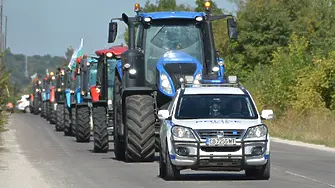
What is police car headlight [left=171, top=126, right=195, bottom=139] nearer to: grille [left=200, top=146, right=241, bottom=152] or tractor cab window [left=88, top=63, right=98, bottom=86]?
grille [left=200, top=146, right=241, bottom=152]

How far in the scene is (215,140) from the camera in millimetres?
19906

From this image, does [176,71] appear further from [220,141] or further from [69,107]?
[69,107]

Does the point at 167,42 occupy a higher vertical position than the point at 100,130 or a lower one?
higher

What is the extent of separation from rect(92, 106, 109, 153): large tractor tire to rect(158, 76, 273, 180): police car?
1016cm

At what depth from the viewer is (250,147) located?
1997 cm

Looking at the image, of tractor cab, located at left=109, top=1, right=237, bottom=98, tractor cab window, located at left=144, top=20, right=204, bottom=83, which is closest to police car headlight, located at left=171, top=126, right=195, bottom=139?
tractor cab, located at left=109, top=1, right=237, bottom=98

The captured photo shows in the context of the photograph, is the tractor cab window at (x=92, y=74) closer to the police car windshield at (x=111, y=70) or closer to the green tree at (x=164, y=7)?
the police car windshield at (x=111, y=70)

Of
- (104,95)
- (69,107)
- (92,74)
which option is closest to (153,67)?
(104,95)

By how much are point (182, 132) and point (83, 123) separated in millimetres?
17637

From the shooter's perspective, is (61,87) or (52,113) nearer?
(61,87)

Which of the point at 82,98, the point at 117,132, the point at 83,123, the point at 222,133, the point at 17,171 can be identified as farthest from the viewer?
the point at 82,98

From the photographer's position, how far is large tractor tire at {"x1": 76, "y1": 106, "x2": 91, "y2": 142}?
3747 cm

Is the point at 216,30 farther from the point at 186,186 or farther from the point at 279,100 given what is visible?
the point at 186,186

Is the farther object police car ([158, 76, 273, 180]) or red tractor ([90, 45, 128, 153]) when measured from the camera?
red tractor ([90, 45, 128, 153])
